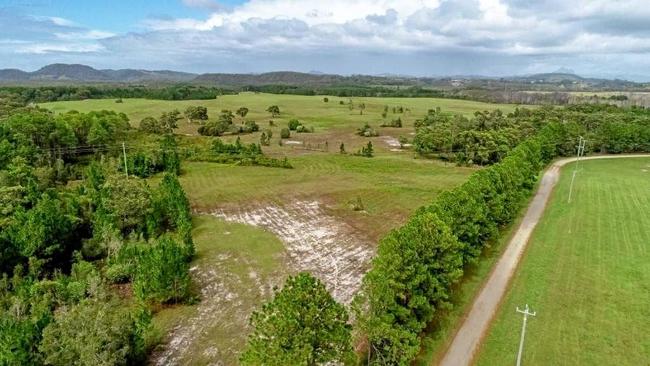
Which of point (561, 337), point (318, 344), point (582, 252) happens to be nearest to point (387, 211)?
point (582, 252)

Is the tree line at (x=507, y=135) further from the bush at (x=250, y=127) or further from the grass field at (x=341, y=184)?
the bush at (x=250, y=127)

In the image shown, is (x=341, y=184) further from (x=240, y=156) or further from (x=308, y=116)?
(x=308, y=116)

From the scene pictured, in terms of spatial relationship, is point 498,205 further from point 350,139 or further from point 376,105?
point 376,105

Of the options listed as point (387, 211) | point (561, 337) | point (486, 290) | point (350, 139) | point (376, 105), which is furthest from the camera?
point (376, 105)

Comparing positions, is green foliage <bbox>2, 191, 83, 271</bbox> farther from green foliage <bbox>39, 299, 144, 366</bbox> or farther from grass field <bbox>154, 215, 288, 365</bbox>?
green foliage <bbox>39, 299, 144, 366</bbox>

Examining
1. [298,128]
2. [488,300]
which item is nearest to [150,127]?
[298,128]

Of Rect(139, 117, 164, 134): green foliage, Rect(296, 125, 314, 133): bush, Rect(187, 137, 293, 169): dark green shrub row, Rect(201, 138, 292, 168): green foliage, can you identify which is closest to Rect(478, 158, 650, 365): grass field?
Rect(187, 137, 293, 169): dark green shrub row

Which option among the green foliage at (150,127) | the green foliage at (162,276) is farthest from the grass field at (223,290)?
the green foliage at (150,127)

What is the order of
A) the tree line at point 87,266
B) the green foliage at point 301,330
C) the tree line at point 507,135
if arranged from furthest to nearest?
the tree line at point 507,135 → the tree line at point 87,266 → the green foliage at point 301,330
